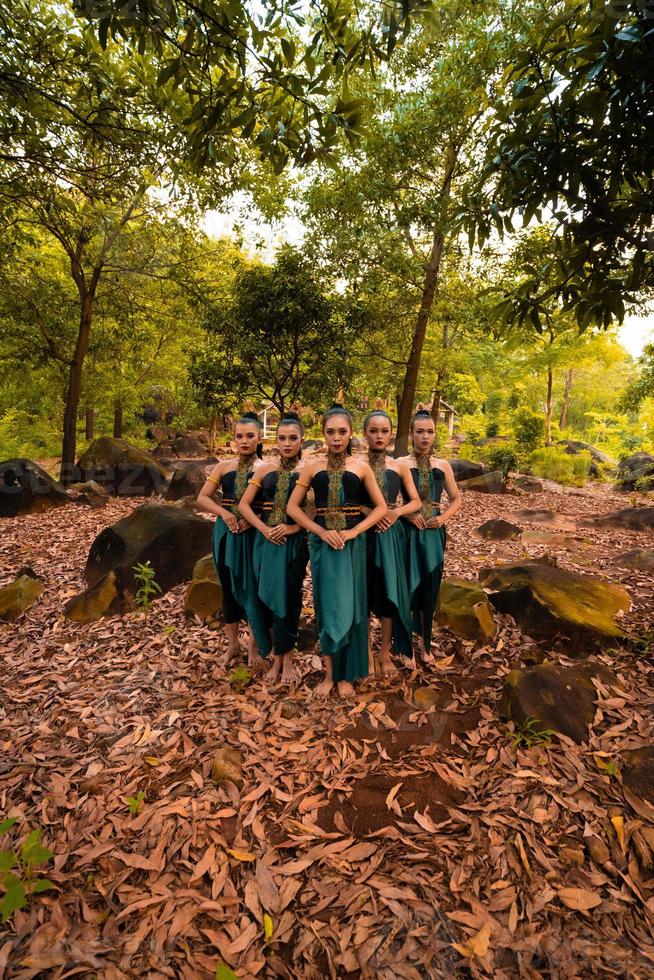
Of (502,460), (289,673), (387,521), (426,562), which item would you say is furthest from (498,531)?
(502,460)

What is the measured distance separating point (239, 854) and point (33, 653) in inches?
133

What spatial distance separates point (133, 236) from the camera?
12320 millimetres

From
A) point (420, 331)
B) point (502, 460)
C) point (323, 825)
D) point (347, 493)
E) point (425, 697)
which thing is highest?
point (420, 331)

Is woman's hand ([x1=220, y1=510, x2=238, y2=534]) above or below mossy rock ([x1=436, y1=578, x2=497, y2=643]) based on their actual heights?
above

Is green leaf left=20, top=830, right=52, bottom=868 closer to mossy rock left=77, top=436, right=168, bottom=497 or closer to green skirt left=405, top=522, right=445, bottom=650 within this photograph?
green skirt left=405, top=522, right=445, bottom=650

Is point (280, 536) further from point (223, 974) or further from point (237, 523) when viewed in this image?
point (223, 974)

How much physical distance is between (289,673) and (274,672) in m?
0.15

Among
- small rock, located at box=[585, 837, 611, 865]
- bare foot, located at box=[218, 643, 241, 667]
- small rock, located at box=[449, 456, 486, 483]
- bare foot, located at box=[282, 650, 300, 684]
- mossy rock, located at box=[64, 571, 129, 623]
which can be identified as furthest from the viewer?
small rock, located at box=[449, 456, 486, 483]

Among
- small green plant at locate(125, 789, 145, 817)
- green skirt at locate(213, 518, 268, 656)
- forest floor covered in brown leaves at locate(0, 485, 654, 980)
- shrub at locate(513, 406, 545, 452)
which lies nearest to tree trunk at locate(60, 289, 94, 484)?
forest floor covered in brown leaves at locate(0, 485, 654, 980)

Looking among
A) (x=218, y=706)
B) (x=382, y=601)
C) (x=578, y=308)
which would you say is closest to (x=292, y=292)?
(x=578, y=308)

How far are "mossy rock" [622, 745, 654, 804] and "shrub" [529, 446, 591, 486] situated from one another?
52.0 feet

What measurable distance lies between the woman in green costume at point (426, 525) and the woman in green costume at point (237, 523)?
1.35 meters

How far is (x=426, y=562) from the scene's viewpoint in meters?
3.96

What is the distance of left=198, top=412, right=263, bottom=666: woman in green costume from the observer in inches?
149
